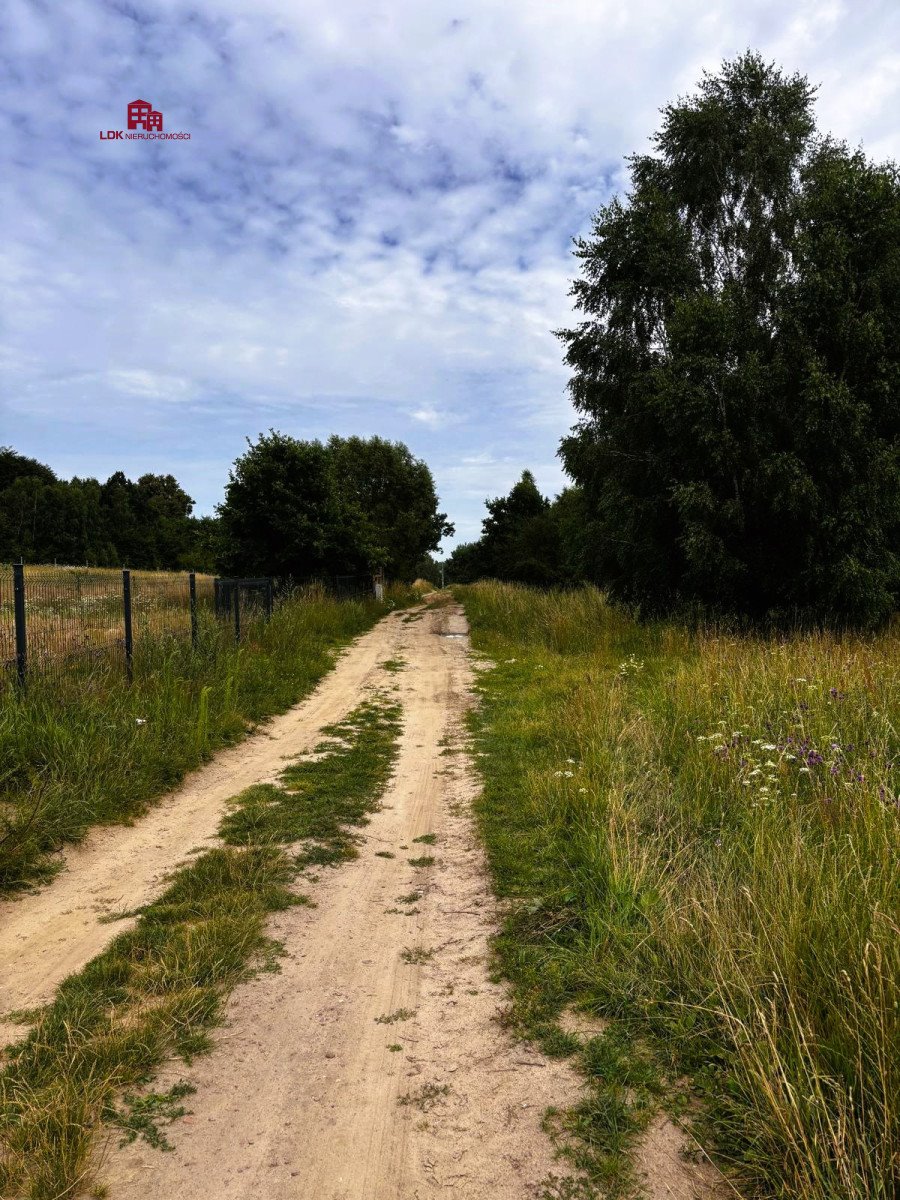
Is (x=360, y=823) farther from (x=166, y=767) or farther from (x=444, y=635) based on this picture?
(x=444, y=635)

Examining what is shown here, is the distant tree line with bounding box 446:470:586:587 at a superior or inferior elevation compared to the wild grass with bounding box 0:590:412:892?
superior

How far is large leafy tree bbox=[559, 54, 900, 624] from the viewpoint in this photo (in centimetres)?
1258

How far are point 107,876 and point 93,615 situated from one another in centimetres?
483

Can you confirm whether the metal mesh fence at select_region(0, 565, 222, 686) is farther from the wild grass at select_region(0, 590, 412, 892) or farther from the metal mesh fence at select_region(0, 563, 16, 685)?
the wild grass at select_region(0, 590, 412, 892)

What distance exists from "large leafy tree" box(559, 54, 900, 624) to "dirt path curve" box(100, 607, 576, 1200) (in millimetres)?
11333

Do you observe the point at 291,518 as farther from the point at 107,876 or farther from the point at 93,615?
the point at 107,876

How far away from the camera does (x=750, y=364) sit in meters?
12.8

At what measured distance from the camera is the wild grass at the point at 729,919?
2.08 metres

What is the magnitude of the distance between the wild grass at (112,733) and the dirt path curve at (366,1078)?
2101 millimetres

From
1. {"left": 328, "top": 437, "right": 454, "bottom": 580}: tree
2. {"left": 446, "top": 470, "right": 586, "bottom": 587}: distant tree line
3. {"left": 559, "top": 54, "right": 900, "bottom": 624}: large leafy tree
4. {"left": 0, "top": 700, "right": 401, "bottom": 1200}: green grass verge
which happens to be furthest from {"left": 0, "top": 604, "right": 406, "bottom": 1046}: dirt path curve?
{"left": 328, "top": 437, "right": 454, "bottom": 580}: tree

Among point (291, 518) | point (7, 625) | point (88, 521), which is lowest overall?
point (7, 625)

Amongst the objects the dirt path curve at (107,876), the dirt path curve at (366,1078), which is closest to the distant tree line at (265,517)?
the dirt path curve at (107,876)

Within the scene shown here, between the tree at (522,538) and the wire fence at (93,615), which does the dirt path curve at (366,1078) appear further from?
the tree at (522,538)

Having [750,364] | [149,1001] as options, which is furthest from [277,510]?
[149,1001]
